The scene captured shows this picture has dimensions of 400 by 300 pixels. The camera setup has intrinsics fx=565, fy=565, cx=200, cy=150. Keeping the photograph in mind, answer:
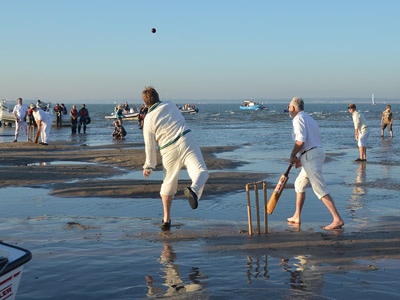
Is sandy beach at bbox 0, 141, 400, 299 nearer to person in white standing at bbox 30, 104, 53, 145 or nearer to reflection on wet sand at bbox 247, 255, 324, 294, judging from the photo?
reflection on wet sand at bbox 247, 255, 324, 294

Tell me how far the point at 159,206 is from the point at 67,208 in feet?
5.07

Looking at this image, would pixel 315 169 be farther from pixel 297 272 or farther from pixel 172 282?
pixel 172 282

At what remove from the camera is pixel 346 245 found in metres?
6.72

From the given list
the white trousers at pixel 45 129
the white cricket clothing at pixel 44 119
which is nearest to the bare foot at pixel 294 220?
the white cricket clothing at pixel 44 119

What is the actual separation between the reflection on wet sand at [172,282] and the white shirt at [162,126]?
5.92 feet

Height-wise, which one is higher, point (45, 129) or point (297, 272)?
point (45, 129)

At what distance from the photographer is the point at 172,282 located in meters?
5.36

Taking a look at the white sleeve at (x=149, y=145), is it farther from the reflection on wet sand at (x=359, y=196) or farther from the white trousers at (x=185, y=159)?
the reflection on wet sand at (x=359, y=196)

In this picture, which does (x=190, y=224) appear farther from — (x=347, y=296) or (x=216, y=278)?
(x=347, y=296)

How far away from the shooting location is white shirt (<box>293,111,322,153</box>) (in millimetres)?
7469

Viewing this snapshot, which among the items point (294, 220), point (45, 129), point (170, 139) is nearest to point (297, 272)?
point (294, 220)

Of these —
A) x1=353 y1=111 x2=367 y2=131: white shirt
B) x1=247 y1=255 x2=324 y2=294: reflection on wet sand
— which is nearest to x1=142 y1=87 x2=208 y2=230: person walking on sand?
x1=247 y1=255 x2=324 y2=294: reflection on wet sand

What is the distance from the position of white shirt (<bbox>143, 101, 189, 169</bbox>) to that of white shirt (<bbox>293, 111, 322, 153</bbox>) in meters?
1.49

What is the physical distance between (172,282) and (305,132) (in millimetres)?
3071
